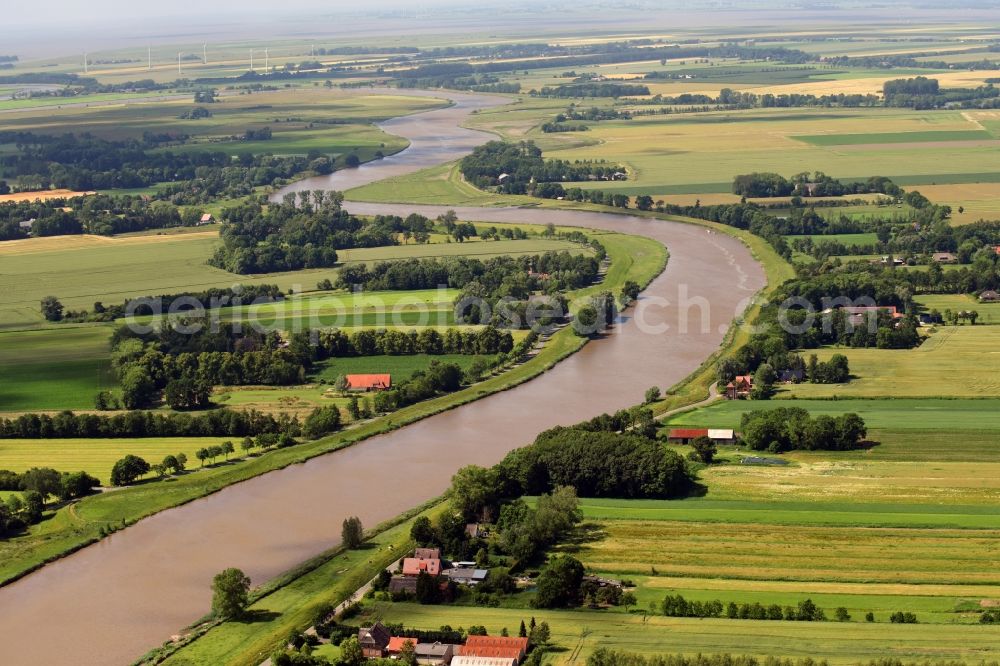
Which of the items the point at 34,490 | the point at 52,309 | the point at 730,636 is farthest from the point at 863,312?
the point at 52,309

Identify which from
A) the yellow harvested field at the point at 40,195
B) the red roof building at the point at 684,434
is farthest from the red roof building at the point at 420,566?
the yellow harvested field at the point at 40,195

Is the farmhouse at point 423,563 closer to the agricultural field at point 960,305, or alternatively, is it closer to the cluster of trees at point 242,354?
the cluster of trees at point 242,354

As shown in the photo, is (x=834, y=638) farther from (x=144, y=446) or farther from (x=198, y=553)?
(x=144, y=446)

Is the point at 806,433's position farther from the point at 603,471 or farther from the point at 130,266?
the point at 130,266

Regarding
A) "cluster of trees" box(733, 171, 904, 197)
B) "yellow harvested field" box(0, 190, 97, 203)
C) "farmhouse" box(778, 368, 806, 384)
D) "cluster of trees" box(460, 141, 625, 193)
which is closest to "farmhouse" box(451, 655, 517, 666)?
"farmhouse" box(778, 368, 806, 384)

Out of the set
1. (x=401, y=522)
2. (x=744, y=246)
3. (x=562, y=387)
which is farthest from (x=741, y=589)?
(x=744, y=246)
